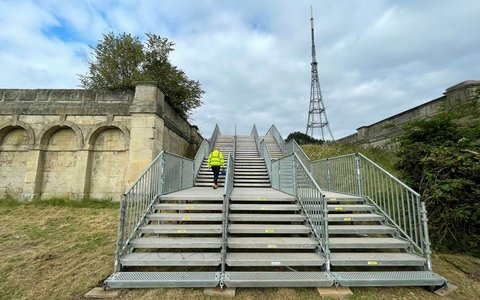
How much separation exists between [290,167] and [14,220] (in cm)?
913

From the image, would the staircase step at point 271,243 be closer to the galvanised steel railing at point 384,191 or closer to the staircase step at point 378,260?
the staircase step at point 378,260

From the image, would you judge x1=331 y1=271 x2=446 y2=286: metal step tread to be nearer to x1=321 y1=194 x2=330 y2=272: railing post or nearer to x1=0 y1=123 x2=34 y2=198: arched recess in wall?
x1=321 y1=194 x2=330 y2=272: railing post

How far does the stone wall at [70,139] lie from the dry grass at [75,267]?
2.71 m

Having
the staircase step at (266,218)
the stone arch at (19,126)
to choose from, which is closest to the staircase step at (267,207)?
the staircase step at (266,218)

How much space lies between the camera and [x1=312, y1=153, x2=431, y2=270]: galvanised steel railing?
397 cm

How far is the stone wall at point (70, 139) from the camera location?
31.8 ft

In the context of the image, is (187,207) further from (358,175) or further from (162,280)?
(358,175)

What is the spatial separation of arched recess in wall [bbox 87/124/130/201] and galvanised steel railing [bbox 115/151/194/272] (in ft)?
13.2

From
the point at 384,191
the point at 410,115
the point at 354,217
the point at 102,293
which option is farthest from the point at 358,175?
the point at 410,115

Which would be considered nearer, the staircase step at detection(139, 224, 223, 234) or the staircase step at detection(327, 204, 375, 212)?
the staircase step at detection(139, 224, 223, 234)

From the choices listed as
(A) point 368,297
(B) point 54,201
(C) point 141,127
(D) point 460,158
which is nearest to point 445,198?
(D) point 460,158

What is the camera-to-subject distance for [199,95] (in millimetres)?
14891

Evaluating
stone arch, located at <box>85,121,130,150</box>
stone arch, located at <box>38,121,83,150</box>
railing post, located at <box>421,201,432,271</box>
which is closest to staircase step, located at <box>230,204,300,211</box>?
railing post, located at <box>421,201,432,271</box>

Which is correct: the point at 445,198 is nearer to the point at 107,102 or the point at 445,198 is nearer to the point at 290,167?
the point at 290,167
